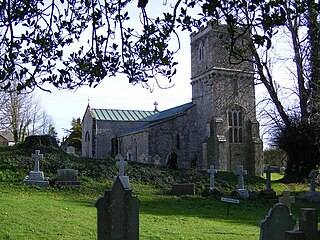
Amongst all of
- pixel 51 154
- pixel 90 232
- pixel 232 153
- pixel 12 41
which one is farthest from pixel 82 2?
pixel 232 153

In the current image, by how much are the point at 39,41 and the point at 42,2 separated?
0.47 metres

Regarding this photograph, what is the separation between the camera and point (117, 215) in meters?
6.04

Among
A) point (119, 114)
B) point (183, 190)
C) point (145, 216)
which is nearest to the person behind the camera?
point (145, 216)

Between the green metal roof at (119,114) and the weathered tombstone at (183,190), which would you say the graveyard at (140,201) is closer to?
the weathered tombstone at (183,190)

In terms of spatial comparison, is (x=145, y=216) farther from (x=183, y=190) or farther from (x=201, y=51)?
(x=201, y=51)

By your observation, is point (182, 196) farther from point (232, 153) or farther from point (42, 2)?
point (232, 153)

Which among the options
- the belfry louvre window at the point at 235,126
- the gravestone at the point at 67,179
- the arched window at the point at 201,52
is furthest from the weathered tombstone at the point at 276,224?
the arched window at the point at 201,52

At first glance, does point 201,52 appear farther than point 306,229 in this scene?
Yes

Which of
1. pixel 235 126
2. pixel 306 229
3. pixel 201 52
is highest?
pixel 201 52

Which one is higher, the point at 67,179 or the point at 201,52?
the point at 201,52

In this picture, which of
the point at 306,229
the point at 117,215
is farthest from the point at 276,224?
the point at 117,215

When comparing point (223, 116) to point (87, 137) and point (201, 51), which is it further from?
point (87, 137)

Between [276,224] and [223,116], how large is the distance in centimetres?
2895

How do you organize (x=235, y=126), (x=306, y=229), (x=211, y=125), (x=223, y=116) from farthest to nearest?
(x=235, y=126) < (x=223, y=116) < (x=211, y=125) < (x=306, y=229)
